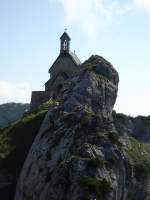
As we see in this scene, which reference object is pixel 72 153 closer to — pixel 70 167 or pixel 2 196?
pixel 70 167

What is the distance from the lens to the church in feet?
259

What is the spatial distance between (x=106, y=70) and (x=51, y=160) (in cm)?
2641

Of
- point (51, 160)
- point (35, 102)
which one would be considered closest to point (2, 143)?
point (51, 160)

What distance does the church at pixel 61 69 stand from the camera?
78963mm

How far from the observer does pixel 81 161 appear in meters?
37.5

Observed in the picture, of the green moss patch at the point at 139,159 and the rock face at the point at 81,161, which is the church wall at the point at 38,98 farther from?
the green moss patch at the point at 139,159

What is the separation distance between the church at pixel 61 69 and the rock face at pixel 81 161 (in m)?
25.0

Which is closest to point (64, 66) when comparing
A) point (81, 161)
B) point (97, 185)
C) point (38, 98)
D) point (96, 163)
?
point (38, 98)

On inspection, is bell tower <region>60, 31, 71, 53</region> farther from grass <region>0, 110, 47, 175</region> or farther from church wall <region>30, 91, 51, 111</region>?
grass <region>0, 110, 47, 175</region>

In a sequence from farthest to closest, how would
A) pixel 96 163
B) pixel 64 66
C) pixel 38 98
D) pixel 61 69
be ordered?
pixel 64 66, pixel 61 69, pixel 38 98, pixel 96 163

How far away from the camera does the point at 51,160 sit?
4078cm

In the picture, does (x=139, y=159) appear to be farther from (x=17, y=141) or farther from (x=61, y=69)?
(x=61, y=69)

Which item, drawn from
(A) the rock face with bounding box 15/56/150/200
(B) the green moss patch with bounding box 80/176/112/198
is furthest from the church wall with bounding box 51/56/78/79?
(B) the green moss patch with bounding box 80/176/112/198

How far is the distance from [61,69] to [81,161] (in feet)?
164
